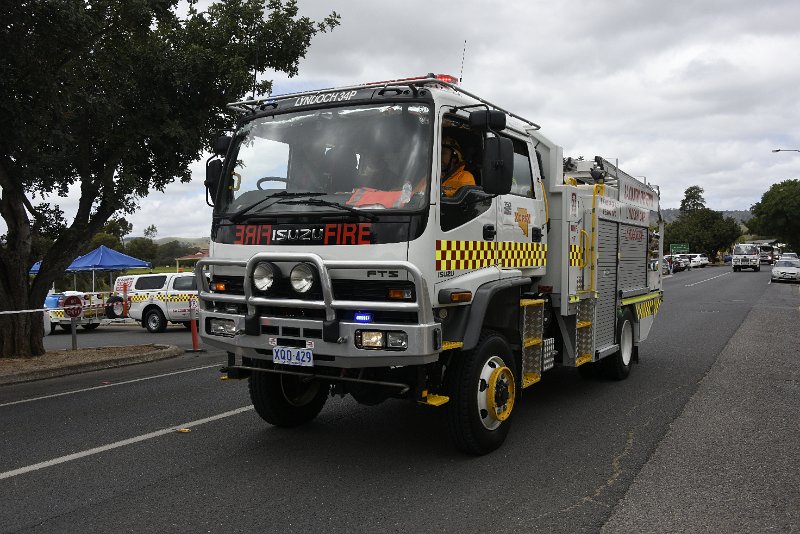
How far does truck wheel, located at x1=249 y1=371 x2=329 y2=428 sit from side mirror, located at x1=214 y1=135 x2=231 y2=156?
1.95m

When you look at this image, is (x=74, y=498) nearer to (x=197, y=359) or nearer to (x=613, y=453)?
(x=613, y=453)

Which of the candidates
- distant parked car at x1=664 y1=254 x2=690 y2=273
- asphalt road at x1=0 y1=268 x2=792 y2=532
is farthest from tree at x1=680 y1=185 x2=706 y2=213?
asphalt road at x1=0 y1=268 x2=792 y2=532

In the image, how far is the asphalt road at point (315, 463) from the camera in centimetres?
409

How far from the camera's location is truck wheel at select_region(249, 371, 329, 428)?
236 inches

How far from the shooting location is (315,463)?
16.9ft

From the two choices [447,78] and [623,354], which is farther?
[623,354]

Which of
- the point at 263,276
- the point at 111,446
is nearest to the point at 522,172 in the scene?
the point at 263,276

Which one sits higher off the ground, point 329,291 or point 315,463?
point 329,291

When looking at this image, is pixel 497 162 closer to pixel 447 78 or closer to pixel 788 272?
pixel 447 78

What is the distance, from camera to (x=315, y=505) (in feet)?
14.0

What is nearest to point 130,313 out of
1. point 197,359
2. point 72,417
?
point 197,359

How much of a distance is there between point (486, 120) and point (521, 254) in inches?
57.9

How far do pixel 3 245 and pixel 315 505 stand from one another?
9.34m

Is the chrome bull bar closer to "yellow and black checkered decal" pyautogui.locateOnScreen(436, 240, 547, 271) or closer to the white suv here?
"yellow and black checkered decal" pyautogui.locateOnScreen(436, 240, 547, 271)
